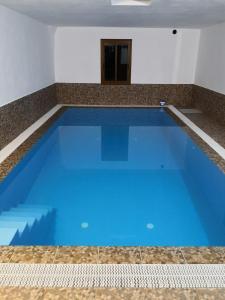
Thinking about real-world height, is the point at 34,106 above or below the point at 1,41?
below

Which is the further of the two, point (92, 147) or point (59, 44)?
point (59, 44)

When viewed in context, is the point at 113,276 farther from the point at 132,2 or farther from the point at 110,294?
the point at 132,2

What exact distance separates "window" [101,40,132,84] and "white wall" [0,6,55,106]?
1674mm

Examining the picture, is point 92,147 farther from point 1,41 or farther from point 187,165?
point 1,41

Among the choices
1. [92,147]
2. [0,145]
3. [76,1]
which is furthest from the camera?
[92,147]

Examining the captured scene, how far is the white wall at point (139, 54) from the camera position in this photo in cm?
831

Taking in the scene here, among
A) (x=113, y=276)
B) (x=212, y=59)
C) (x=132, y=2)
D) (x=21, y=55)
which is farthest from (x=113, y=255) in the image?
(x=212, y=59)

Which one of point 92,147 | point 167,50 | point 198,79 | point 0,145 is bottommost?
point 92,147

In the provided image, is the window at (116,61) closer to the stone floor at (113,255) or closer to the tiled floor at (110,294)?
the stone floor at (113,255)

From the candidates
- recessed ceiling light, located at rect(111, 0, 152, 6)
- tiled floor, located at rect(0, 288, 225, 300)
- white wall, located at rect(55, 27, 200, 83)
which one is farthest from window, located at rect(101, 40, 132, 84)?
tiled floor, located at rect(0, 288, 225, 300)

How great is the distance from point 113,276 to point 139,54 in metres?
7.67

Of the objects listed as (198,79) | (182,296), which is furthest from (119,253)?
(198,79)

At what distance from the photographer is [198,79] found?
8383mm

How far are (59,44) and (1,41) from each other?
13.5 feet
